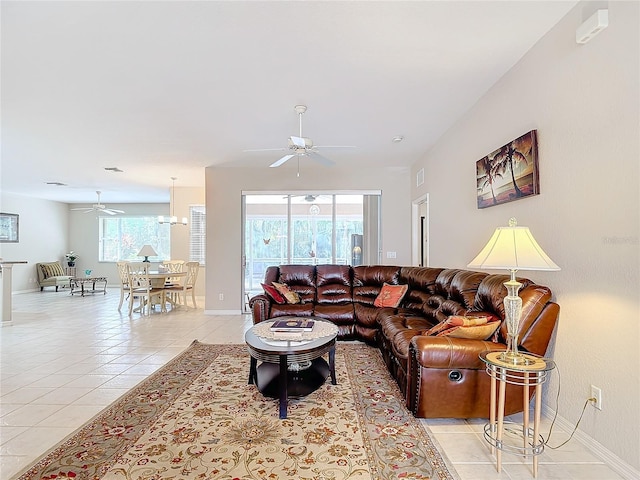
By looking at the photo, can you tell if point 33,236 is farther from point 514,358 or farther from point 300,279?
point 514,358

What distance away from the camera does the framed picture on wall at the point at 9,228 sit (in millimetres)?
9117

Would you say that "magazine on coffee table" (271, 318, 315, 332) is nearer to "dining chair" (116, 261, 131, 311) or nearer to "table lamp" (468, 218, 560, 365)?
"table lamp" (468, 218, 560, 365)

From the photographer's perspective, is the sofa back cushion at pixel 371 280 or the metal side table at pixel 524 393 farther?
the sofa back cushion at pixel 371 280

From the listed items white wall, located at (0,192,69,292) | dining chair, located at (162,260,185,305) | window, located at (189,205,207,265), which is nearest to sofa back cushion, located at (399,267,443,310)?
dining chair, located at (162,260,185,305)

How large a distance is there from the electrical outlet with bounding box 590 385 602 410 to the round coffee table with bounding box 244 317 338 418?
1725 millimetres

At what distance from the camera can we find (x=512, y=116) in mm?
2934

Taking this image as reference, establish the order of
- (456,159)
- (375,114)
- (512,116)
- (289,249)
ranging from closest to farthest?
(512,116) → (375,114) → (456,159) → (289,249)

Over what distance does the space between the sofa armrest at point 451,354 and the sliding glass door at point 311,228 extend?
437cm

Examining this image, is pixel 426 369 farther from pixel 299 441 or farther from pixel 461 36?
pixel 461 36

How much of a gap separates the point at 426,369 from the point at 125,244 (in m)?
11.1

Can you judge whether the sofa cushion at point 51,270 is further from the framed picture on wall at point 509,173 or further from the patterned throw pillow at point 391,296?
the framed picture on wall at point 509,173

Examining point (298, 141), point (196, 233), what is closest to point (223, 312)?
point (196, 233)

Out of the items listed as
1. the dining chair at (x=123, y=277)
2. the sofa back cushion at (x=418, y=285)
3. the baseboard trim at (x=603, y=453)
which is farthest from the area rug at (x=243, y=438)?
the dining chair at (x=123, y=277)

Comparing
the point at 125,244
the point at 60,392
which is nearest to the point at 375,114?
the point at 60,392
